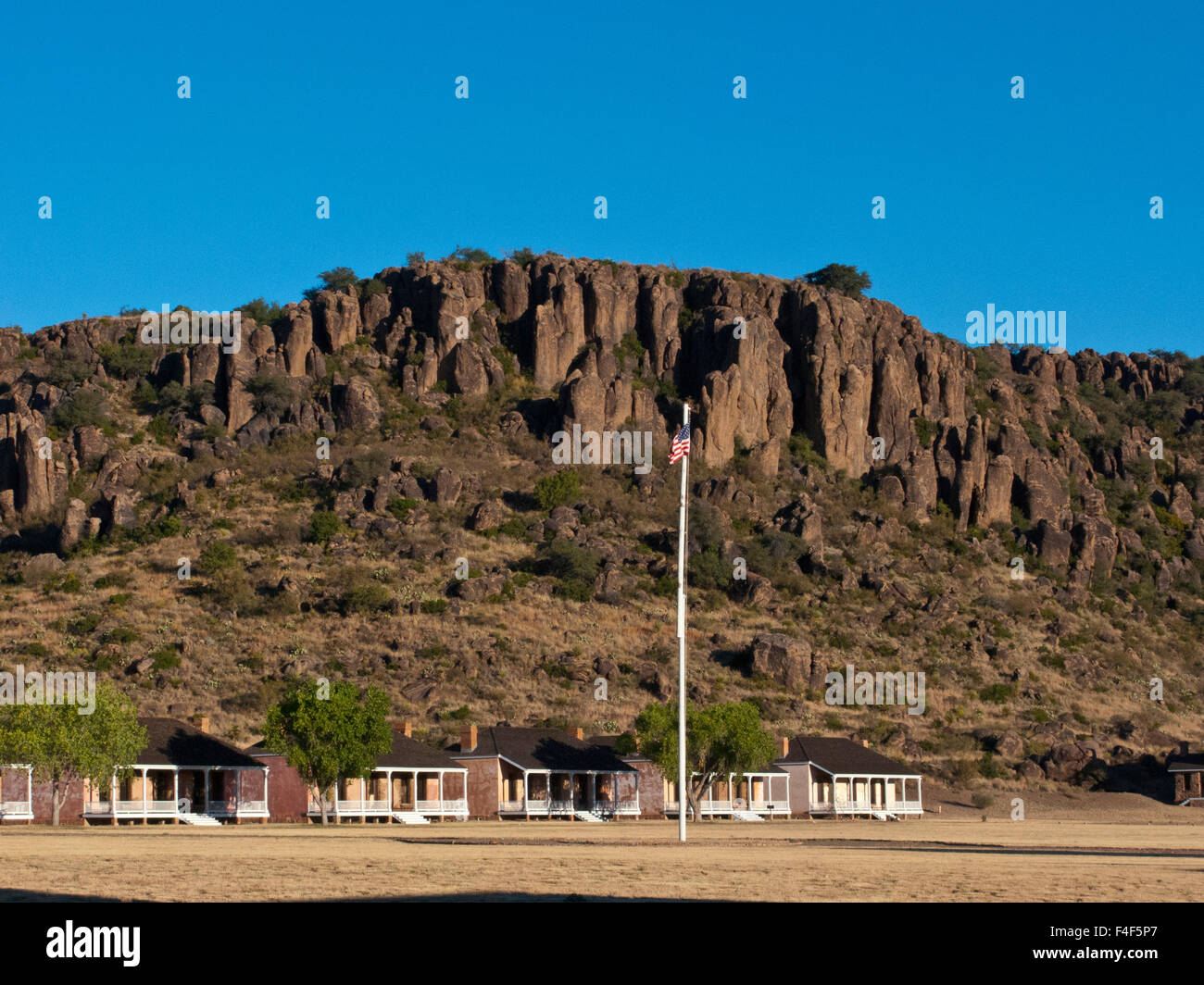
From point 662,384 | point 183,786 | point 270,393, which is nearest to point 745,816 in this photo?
point 183,786

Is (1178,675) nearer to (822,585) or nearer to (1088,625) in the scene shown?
(1088,625)

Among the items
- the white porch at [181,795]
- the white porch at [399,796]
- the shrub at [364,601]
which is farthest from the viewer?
the shrub at [364,601]

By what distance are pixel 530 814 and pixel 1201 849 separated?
36.3m

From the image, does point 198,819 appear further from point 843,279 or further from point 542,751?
point 843,279

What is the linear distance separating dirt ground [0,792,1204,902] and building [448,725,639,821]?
599 inches

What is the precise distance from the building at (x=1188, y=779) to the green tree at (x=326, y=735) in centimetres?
4474

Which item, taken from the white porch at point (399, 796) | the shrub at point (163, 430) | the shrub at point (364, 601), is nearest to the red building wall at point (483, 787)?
the white porch at point (399, 796)

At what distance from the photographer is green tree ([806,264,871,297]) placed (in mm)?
157875

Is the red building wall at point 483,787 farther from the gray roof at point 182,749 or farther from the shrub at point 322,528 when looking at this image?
the shrub at point 322,528

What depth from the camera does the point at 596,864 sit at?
105ft

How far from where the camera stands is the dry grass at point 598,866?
24359 millimetres

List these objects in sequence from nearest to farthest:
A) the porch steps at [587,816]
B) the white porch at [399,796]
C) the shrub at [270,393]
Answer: the white porch at [399,796]
the porch steps at [587,816]
the shrub at [270,393]

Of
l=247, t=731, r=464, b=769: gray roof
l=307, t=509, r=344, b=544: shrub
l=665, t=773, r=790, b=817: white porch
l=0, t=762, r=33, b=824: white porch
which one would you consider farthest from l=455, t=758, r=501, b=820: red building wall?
l=307, t=509, r=344, b=544: shrub

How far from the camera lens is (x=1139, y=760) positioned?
88.9 metres
